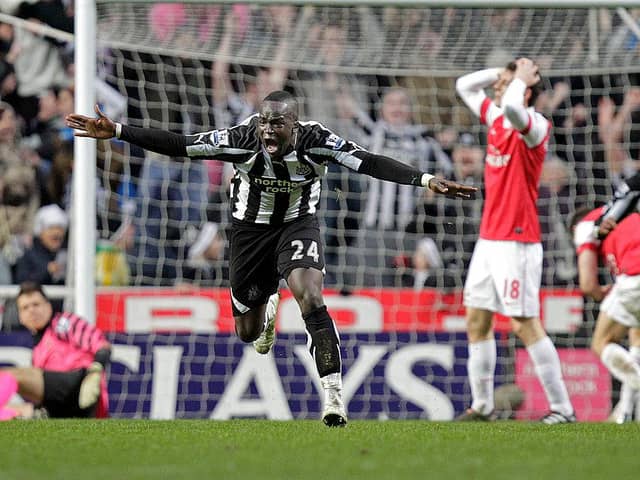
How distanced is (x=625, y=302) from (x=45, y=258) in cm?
563

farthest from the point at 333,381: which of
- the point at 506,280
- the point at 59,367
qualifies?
the point at 59,367

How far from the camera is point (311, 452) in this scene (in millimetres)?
5566

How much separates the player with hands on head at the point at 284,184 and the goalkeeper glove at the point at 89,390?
2226 mm

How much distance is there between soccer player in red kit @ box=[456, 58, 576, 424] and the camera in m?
8.85

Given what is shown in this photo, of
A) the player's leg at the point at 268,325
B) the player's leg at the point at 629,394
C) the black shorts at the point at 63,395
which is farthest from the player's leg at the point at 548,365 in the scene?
the black shorts at the point at 63,395

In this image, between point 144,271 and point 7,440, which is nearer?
point 7,440

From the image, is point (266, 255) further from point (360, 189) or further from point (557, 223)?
point (557, 223)

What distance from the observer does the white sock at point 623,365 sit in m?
9.23

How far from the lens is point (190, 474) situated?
4.75 meters

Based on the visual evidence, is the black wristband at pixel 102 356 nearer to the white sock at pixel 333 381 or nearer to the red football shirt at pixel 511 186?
the red football shirt at pixel 511 186

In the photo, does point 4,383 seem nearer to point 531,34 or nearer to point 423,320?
point 423,320

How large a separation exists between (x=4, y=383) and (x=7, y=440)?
319 cm

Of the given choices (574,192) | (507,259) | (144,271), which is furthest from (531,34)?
(144,271)

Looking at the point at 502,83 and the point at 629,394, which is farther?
the point at 629,394
